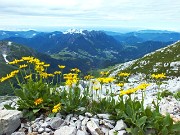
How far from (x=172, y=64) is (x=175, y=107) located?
7537 cm

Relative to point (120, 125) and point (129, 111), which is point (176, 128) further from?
point (120, 125)

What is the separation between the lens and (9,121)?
9.88m

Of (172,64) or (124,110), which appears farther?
(172,64)

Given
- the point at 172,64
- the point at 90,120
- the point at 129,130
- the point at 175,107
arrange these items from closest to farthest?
the point at 129,130
the point at 90,120
the point at 175,107
the point at 172,64

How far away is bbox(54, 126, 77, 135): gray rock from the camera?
9.33m

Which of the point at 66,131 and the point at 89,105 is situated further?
the point at 89,105

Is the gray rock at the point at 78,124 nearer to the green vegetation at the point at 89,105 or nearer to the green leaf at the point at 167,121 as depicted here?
the green vegetation at the point at 89,105

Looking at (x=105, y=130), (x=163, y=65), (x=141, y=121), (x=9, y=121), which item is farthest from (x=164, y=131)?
(x=163, y=65)

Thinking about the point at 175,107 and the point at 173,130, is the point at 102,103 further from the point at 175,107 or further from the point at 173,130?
the point at 175,107

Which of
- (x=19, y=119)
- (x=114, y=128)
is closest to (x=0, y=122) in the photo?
(x=19, y=119)

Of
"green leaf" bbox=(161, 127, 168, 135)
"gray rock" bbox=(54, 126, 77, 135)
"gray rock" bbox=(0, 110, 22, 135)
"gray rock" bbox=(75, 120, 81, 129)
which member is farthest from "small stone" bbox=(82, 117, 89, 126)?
"green leaf" bbox=(161, 127, 168, 135)

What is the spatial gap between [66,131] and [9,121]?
72.0 inches

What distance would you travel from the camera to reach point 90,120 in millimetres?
10164

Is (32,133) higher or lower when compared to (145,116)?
lower
